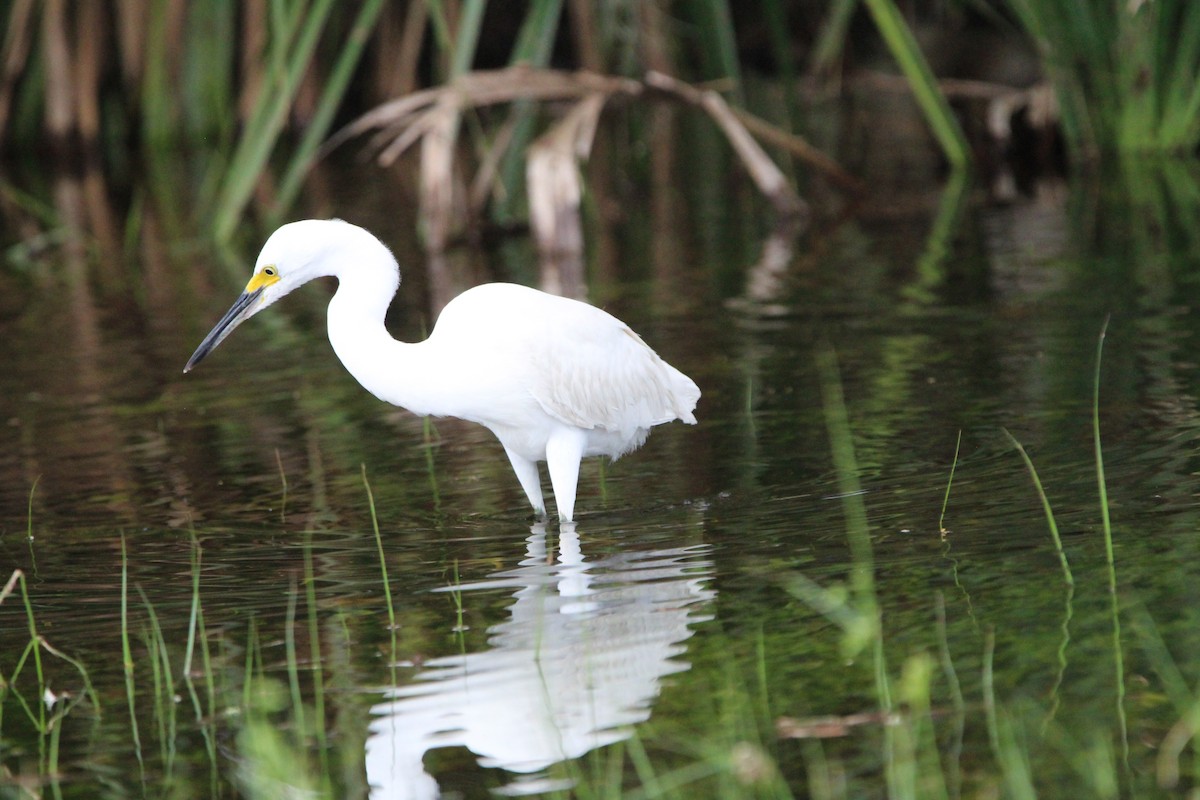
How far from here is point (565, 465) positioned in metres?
5.55

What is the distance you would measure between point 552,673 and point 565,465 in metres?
1.61

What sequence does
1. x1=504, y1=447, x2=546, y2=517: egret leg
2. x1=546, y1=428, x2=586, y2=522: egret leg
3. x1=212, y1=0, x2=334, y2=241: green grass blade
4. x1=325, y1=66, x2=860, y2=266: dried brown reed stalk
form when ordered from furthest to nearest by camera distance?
1. x1=325, y1=66, x2=860, y2=266: dried brown reed stalk
2. x1=212, y1=0, x2=334, y2=241: green grass blade
3. x1=504, y1=447, x2=546, y2=517: egret leg
4. x1=546, y1=428, x2=586, y2=522: egret leg

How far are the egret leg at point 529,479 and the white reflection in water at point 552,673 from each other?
64cm

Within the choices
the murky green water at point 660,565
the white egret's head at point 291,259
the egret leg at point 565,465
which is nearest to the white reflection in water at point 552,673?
the murky green water at point 660,565

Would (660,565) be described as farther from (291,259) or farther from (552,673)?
(291,259)

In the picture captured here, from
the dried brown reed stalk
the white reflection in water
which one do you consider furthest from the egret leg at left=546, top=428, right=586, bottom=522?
the dried brown reed stalk

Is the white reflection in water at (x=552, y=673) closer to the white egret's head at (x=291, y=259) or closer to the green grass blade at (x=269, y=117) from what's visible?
the white egret's head at (x=291, y=259)

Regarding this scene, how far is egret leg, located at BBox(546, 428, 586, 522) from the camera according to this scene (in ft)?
18.0

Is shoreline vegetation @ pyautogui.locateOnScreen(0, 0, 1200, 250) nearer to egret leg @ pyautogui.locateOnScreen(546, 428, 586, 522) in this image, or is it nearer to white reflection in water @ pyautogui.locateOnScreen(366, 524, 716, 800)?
egret leg @ pyautogui.locateOnScreen(546, 428, 586, 522)

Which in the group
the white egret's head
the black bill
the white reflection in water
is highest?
the white egret's head

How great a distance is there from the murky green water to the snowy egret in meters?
0.28

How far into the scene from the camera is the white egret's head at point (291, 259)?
16.9 feet

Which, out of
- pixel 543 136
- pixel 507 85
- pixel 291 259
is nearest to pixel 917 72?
pixel 543 136

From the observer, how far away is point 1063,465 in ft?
17.9
